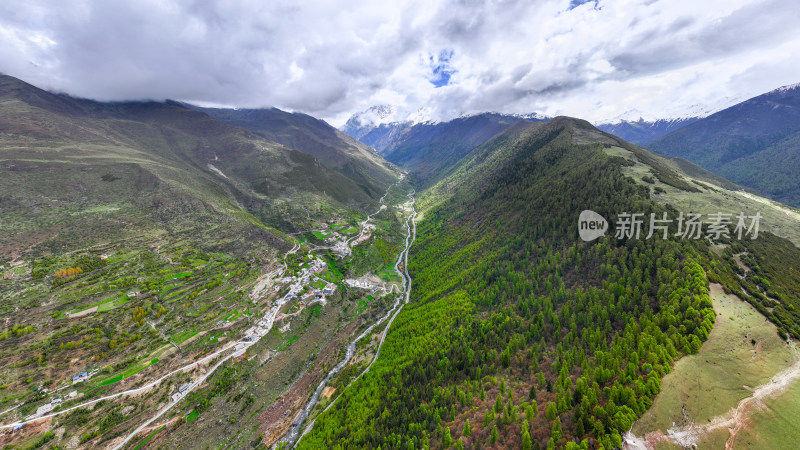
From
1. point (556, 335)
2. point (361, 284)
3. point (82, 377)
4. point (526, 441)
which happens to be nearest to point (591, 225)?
point (556, 335)

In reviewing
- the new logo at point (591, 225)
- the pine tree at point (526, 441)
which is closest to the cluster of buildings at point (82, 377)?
the pine tree at point (526, 441)

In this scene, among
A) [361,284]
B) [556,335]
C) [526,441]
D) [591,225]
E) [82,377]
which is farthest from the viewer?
[361,284]

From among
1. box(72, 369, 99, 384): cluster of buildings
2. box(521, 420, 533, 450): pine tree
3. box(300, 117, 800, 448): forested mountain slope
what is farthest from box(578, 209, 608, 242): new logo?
box(72, 369, 99, 384): cluster of buildings

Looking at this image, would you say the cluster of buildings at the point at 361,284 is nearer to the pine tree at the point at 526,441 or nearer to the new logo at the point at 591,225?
the new logo at the point at 591,225

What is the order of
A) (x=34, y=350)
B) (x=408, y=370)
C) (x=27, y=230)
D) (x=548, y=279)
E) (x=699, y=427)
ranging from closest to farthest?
(x=699, y=427) < (x=34, y=350) < (x=408, y=370) < (x=548, y=279) < (x=27, y=230)

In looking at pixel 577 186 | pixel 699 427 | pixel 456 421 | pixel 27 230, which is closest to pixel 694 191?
pixel 577 186

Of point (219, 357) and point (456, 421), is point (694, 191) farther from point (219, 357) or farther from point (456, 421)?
point (219, 357)

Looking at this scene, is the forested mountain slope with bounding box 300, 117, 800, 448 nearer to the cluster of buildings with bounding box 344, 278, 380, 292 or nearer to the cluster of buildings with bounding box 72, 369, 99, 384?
the cluster of buildings with bounding box 344, 278, 380, 292

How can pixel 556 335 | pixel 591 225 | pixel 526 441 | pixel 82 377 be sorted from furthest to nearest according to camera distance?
1. pixel 591 225
2. pixel 556 335
3. pixel 82 377
4. pixel 526 441

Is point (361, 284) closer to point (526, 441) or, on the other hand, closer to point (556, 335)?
point (556, 335)
